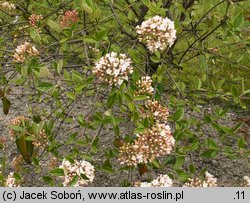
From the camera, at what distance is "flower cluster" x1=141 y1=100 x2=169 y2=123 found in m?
2.19

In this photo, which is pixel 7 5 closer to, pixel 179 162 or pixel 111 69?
pixel 111 69

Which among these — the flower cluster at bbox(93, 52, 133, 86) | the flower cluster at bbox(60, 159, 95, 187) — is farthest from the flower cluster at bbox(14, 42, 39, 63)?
the flower cluster at bbox(60, 159, 95, 187)

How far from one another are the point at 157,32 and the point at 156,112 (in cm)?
36

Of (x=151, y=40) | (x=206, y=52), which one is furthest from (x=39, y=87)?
(x=206, y=52)

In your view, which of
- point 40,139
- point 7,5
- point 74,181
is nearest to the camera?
point 74,181

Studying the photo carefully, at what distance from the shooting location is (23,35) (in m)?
3.40

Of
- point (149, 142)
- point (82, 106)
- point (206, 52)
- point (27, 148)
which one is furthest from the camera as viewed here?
point (82, 106)

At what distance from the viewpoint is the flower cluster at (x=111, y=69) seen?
6.76ft

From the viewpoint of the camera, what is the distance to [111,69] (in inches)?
81.4

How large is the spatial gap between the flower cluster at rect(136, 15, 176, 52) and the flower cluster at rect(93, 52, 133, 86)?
218 millimetres

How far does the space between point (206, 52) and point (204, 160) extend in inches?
32.6

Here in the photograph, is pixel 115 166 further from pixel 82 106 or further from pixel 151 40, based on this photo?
pixel 151 40

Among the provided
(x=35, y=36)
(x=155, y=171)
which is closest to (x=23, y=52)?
(x=35, y=36)

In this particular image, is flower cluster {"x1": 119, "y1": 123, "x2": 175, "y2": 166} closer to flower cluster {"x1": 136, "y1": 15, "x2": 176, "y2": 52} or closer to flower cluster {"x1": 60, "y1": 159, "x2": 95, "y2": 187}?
flower cluster {"x1": 60, "y1": 159, "x2": 95, "y2": 187}
